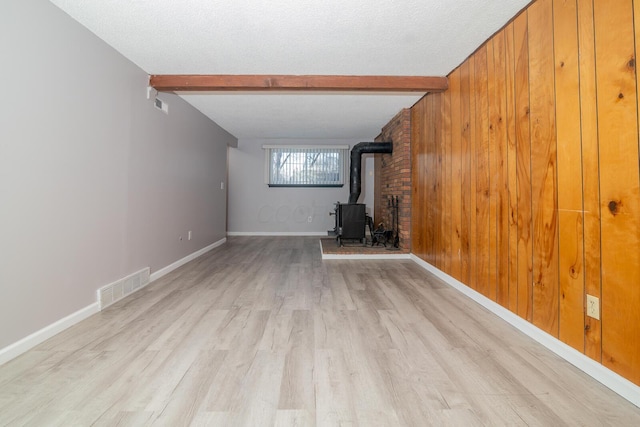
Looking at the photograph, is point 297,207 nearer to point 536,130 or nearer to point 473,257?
point 473,257

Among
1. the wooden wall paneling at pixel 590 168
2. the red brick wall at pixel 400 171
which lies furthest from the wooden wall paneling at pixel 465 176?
the red brick wall at pixel 400 171

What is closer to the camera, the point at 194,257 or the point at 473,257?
the point at 473,257

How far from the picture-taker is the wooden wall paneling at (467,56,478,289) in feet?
7.93

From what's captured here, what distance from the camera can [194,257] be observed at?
4035 millimetres

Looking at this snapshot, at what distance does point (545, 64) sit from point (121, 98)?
3255 mm

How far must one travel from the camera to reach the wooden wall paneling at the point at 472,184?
2418mm

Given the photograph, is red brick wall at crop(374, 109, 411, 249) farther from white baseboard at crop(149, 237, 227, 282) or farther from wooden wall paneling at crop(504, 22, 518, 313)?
white baseboard at crop(149, 237, 227, 282)

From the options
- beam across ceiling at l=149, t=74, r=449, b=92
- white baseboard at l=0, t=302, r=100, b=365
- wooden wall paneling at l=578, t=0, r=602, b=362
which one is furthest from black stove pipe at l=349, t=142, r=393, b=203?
white baseboard at l=0, t=302, r=100, b=365

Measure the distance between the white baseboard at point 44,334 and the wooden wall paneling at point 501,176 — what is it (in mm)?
3137

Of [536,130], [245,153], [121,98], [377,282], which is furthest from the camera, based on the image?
[245,153]

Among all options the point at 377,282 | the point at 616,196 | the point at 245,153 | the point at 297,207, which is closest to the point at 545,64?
the point at 616,196

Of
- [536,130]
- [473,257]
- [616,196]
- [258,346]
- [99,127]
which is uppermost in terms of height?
[99,127]

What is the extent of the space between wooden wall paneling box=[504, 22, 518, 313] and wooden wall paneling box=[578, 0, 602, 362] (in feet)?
1.65

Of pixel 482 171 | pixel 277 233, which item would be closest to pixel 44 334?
pixel 482 171
